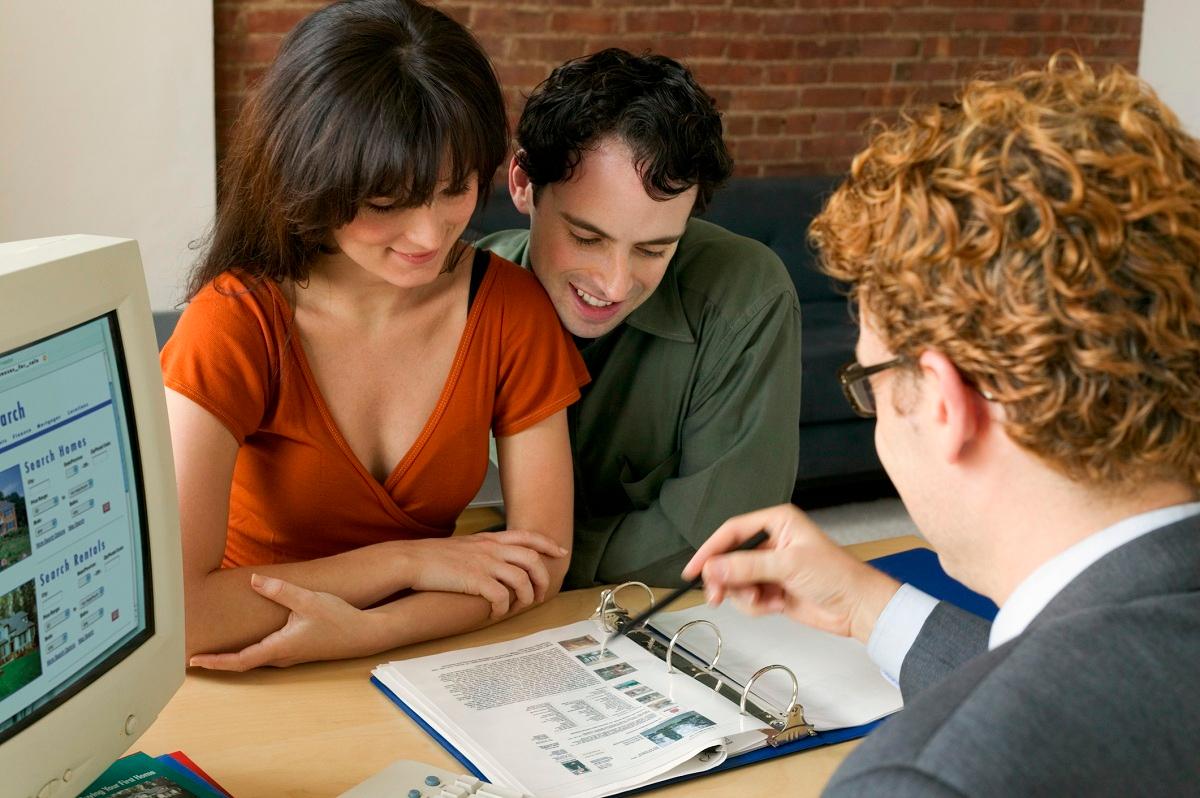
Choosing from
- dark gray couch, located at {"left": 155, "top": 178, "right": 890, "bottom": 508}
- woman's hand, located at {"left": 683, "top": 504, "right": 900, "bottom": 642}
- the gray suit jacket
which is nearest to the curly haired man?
the gray suit jacket

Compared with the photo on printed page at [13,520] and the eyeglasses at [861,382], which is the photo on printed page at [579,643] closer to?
the eyeglasses at [861,382]

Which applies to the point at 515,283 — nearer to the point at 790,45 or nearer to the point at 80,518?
the point at 80,518

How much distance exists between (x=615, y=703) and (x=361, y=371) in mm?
539

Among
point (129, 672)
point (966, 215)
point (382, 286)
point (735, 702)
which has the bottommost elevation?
point (735, 702)

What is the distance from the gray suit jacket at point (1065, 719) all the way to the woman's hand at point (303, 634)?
73 cm

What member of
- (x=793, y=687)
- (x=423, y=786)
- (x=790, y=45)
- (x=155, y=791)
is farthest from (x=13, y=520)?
(x=790, y=45)

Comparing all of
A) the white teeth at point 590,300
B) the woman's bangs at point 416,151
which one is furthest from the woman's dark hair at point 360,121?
the white teeth at point 590,300

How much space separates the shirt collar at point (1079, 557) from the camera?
2.73 ft

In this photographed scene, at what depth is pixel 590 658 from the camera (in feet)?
4.43

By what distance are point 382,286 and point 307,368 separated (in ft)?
0.47

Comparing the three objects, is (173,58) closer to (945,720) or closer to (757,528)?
(757,528)

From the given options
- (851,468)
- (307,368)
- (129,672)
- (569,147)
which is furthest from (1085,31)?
(129,672)

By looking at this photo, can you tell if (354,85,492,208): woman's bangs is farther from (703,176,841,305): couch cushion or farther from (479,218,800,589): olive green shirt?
(703,176,841,305): couch cushion

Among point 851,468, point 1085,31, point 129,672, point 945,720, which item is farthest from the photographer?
point 1085,31
